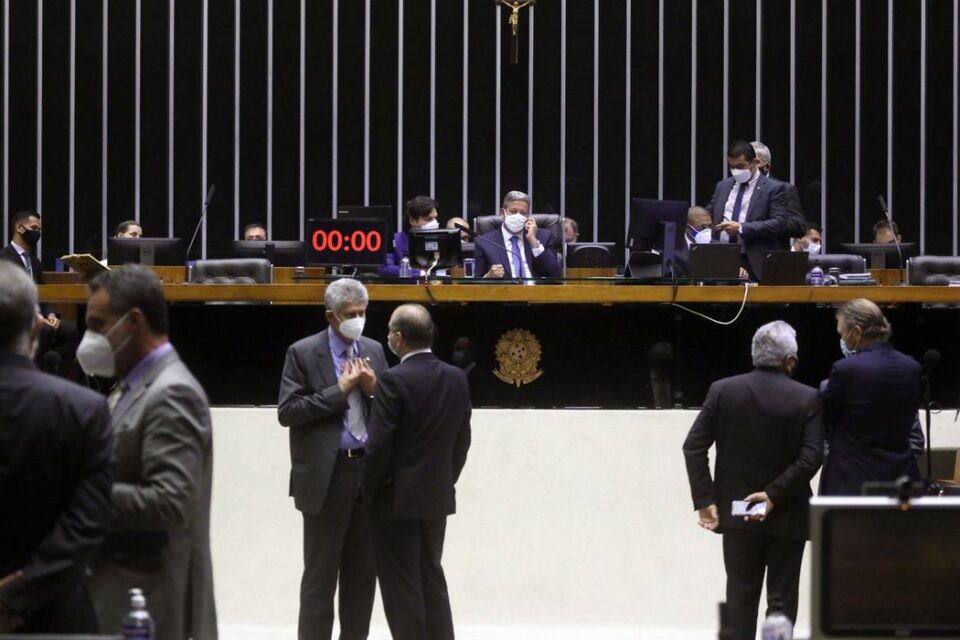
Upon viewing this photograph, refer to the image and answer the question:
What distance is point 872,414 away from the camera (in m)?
5.52

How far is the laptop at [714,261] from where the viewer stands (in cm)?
764

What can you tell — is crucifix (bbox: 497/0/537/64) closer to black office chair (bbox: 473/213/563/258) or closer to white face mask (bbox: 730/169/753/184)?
black office chair (bbox: 473/213/563/258)

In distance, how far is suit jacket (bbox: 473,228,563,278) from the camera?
852 centimetres

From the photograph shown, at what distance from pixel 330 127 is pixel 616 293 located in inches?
205

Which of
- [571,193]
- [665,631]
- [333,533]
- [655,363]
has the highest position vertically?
[571,193]

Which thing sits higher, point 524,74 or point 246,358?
point 524,74

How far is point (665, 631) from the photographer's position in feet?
24.0

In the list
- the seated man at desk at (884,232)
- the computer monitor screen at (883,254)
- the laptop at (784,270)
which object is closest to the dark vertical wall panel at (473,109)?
the seated man at desk at (884,232)

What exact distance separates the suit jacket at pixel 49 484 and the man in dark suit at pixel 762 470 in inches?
119

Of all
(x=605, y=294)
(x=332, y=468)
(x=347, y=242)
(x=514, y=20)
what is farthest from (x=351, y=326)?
(x=514, y=20)

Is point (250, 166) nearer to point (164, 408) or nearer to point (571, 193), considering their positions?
point (571, 193)

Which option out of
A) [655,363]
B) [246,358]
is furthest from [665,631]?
[246,358]

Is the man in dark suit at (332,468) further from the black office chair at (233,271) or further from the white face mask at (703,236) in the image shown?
the white face mask at (703,236)

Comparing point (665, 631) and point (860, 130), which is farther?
point (860, 130)
